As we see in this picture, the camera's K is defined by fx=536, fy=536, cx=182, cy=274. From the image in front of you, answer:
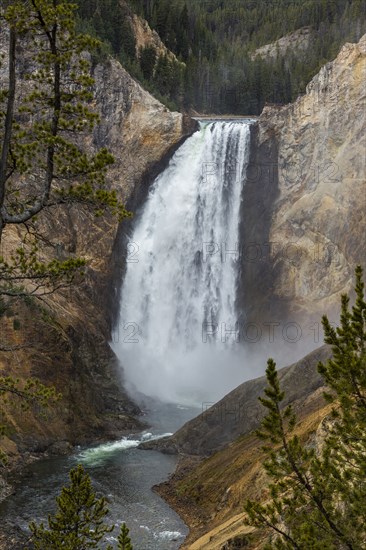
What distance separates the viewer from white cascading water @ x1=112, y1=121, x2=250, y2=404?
4622 centimetres

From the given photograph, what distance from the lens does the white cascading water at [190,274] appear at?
46219mm

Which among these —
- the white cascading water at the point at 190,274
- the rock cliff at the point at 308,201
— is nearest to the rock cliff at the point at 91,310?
the white cascading water at the point at 190,274

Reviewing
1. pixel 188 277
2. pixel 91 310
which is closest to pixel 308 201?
pixel 188 277

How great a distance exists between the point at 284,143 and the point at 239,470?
3429 centimetres

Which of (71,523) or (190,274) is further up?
Result: (190,274)

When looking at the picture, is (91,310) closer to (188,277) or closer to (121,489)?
(188,277)

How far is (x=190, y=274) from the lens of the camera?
47844 millimetres

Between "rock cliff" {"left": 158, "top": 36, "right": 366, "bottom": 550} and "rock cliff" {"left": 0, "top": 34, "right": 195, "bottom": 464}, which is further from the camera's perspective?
"rock cliff" {"left": 158, "top": 36, "right": 366, "bottom": 550}

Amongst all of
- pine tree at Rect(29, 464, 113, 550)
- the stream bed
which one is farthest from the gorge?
pine tree at Rect(29, 464, 113, 550)

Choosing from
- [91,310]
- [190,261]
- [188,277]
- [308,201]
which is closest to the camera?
[91,310]

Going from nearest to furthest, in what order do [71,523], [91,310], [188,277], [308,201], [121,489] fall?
[71,523]
[121,489]
[91,310]
[308,201]
[188,277]

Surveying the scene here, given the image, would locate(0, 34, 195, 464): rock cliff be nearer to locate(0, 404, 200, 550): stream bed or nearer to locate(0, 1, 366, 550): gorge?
locate(0, 1, 366, 550): gorge

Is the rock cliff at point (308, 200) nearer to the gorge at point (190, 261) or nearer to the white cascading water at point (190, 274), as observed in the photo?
the gorge at point (190, 261)

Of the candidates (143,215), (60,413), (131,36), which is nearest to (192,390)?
(60,413)
